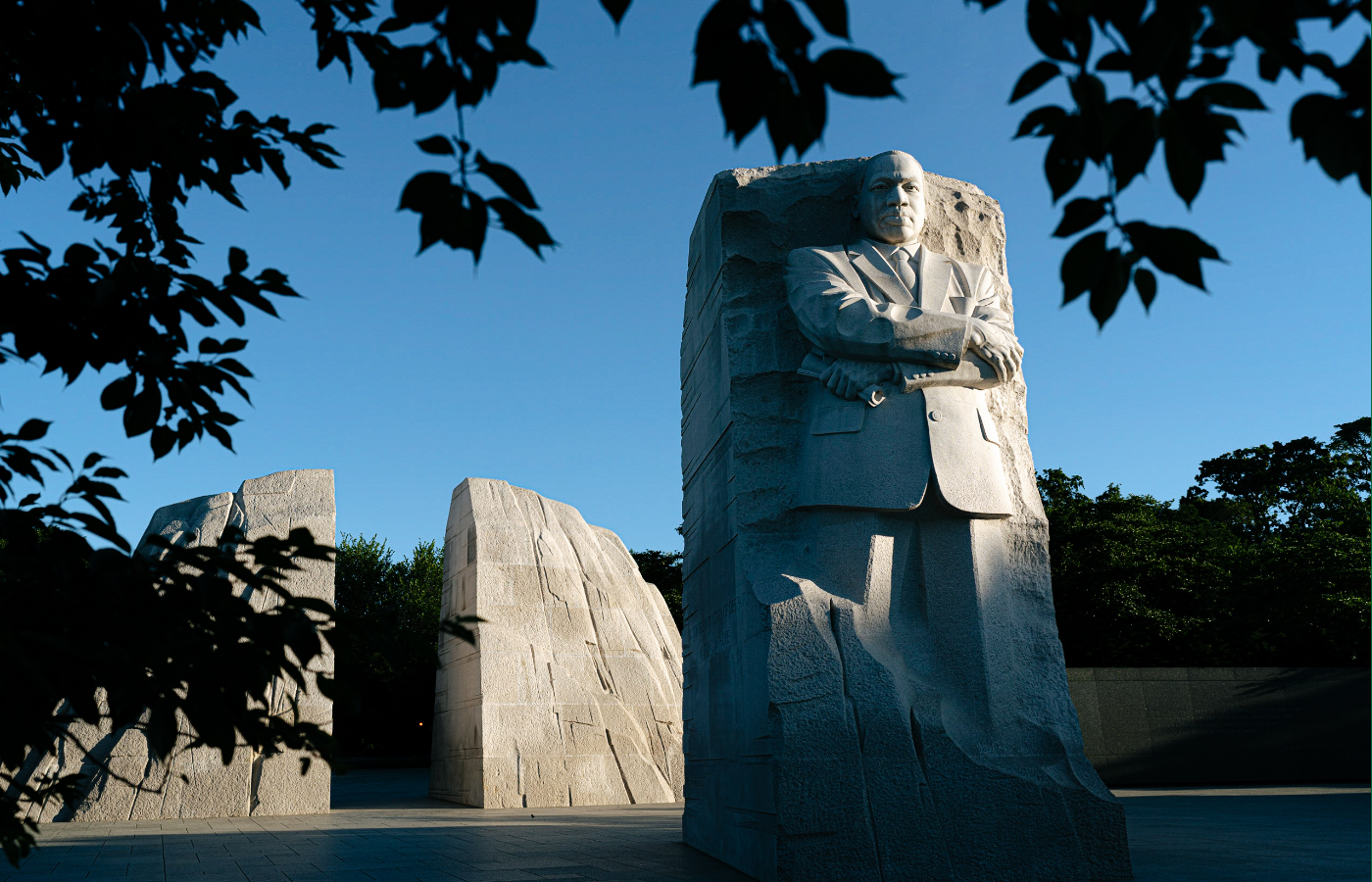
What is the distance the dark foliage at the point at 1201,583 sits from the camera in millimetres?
18672

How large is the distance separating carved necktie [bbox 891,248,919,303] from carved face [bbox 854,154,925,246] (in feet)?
0.37

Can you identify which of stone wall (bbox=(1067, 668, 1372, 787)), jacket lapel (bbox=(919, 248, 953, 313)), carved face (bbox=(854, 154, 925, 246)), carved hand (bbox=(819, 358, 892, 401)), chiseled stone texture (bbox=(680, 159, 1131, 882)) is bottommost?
stone wall (bbox=(1067, 668, 1372, 787))

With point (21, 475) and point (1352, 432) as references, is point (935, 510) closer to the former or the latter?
point (21, 475)

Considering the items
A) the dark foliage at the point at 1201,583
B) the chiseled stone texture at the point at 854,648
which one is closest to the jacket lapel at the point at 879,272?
the chiseled stone texture at the point at 854,648

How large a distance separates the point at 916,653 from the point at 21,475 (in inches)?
156

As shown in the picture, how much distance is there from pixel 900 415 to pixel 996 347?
0.64m

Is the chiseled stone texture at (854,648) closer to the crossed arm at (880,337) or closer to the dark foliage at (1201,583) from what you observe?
the crossed arm at (880,337)

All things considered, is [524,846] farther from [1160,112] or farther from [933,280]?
[1160,112]

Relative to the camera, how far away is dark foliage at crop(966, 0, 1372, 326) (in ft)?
4.45

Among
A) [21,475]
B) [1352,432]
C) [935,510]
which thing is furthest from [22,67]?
[1352,432]

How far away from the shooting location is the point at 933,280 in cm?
538

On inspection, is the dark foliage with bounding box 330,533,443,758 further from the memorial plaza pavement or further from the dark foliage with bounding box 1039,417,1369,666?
the dark foliage with bounding box 1039,417,1369,666

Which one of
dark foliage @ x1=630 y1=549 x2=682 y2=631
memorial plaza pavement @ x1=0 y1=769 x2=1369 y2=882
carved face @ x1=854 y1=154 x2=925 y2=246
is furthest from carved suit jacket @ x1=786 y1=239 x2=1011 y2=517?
dark foliage @ x1=630 y1=549 x2=682 y2=631

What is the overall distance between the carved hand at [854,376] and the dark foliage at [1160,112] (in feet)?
11.4
